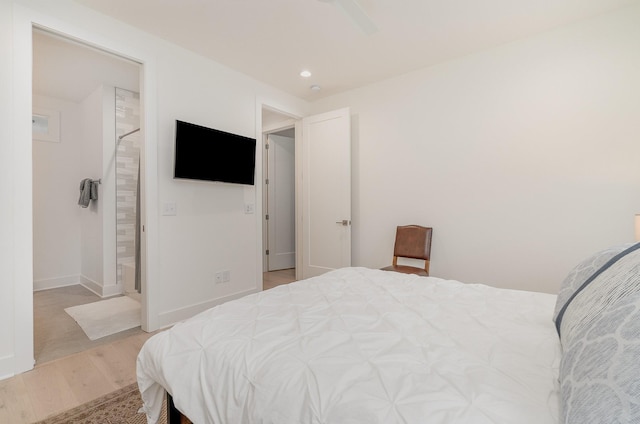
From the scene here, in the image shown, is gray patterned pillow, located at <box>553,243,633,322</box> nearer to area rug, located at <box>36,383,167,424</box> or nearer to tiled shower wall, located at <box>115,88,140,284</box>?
area rug, located at <box>36,383,167,424</box>

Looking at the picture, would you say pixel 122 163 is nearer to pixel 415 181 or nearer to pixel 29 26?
pixel 29 26

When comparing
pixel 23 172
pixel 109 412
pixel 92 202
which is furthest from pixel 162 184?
pixel 92 202

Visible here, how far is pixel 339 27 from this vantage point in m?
2.50

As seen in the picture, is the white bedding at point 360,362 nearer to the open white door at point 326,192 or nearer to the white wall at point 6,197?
the white wall at point 6,197

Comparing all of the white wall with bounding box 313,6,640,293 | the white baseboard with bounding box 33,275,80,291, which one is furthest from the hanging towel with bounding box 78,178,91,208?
the white wall with bounding box 313,6,640,293

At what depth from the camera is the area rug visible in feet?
4.98

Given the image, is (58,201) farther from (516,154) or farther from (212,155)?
(516,154)

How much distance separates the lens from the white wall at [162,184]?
1922 millimetres

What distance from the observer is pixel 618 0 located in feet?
7.23

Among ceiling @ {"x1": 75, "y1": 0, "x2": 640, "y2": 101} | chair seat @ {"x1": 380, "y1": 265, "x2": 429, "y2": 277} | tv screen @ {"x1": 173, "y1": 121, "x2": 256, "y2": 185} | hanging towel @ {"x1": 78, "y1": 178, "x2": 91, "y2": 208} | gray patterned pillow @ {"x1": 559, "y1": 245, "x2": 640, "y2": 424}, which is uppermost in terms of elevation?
ceiling @ {"x1": 75, "y1": 0, "x2": 640, "y2": 101}

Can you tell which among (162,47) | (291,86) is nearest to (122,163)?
(162,47)

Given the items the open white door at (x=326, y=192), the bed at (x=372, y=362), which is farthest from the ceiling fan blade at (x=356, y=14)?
the bed at (x=372, y=362)

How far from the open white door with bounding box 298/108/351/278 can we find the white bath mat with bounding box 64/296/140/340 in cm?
206

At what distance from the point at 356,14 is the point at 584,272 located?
1965mm
